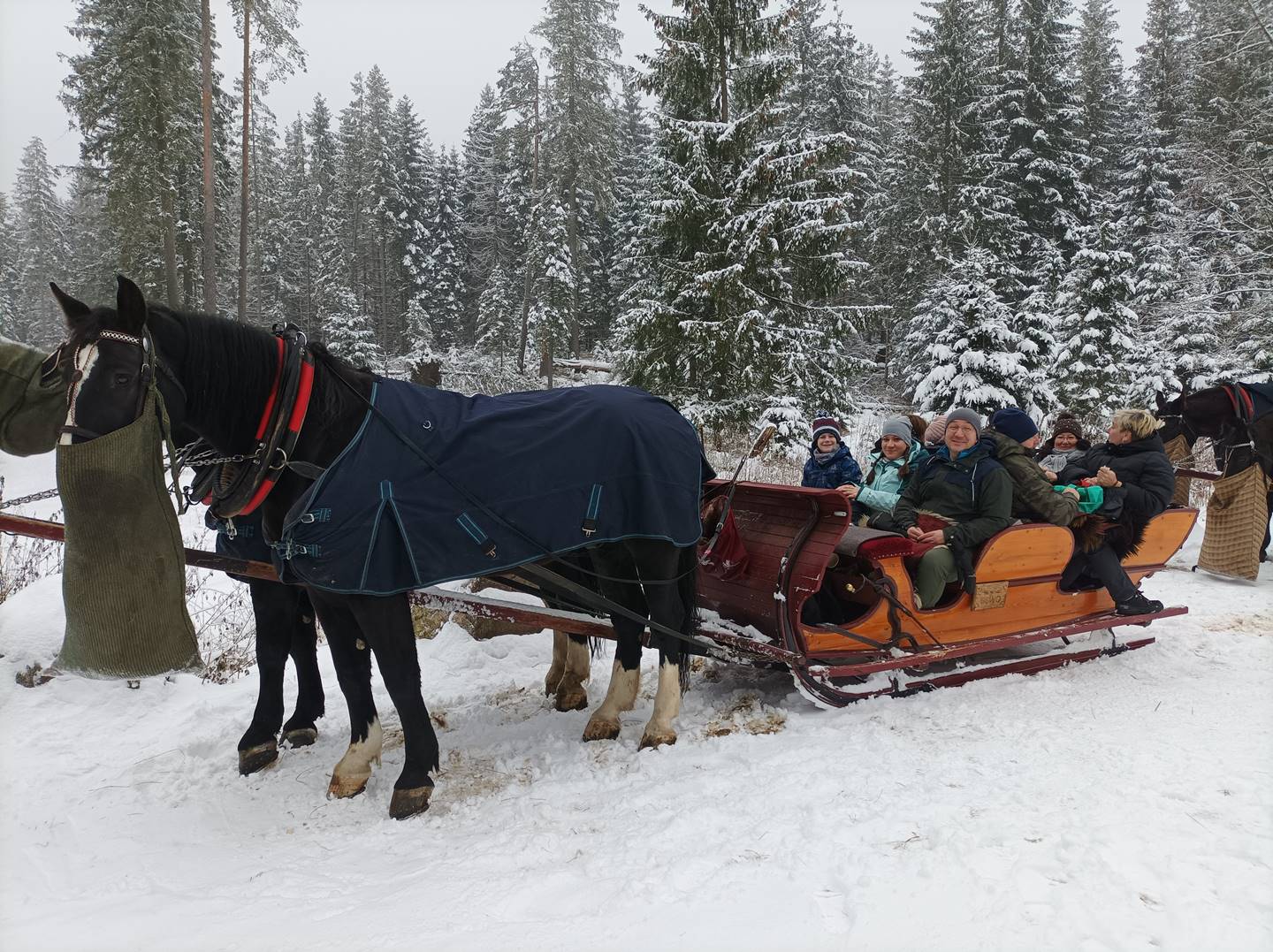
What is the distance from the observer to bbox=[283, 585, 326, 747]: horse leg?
3.44 meters

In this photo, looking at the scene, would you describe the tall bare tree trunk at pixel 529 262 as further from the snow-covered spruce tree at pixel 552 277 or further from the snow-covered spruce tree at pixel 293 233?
the snow-covered spruce tree at pixel 293 233

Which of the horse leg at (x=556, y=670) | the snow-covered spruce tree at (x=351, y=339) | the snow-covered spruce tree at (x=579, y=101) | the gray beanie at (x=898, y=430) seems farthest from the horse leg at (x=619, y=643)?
the snow-covered spruce tree at (x=579, y=101)

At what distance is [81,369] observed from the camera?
226 cm

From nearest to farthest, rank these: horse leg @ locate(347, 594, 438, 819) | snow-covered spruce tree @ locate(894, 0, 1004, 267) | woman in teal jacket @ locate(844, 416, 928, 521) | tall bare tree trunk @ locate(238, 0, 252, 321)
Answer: horse leg @ locate(347, 594, 438, 819)
woman in teal jacket @ locate(844, 416, 928, 521)
tall bare tree trunk @ locate(238, 0, 252, 321)
snow-covered spruce tree @ locate(894, 0, 1004, 267)

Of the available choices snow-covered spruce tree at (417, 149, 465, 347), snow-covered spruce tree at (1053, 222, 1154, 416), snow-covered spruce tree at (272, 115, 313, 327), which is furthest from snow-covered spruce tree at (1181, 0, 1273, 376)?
snow-covered spruce tree at (272, 115, 313, 327)

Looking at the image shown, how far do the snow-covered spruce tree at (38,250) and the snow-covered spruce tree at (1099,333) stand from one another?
142 ft

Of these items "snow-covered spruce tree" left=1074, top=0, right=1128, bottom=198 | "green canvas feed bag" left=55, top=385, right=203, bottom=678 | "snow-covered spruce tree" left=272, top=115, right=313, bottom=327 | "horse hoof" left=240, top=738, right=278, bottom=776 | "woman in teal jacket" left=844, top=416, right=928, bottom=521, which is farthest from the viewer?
"snow-covered spruce tree" left=272, top=115, right=313, bottom=327

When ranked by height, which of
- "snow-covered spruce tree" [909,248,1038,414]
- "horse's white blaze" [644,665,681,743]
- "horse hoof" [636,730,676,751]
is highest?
"snow-covered spruce tree" [909,248,1038,414]

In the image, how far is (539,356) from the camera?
27297mm

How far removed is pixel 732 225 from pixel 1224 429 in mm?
6454

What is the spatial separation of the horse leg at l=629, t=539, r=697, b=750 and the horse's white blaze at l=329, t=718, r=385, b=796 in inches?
48.4

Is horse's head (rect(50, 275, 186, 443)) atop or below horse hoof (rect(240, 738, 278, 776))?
atop

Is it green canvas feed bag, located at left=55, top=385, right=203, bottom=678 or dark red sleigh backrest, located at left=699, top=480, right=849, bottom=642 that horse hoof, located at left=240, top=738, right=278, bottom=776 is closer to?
green canvas feed bag, located at left=55, top=385, right=203, bottom=678

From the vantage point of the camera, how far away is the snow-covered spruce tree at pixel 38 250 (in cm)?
3531
